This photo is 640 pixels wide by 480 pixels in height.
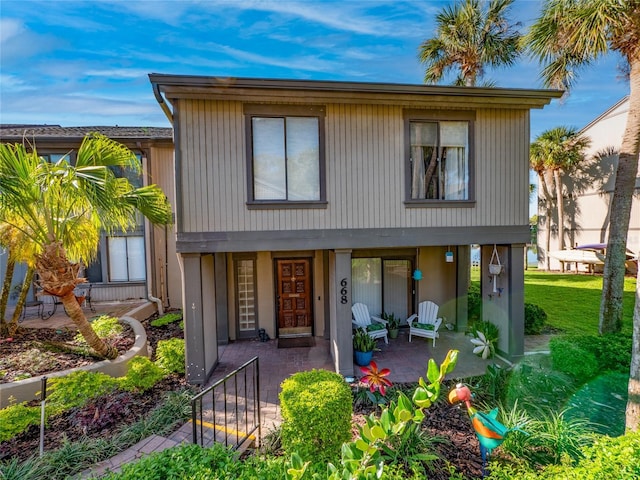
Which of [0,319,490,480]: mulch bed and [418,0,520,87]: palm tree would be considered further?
[418,0,520,87]: palm tree

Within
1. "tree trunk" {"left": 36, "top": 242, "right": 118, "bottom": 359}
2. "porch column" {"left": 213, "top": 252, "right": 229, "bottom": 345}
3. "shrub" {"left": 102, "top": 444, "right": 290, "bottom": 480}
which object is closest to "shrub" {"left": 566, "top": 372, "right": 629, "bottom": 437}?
"shrub" {"left": 102, "top": 444, "right": 290, "bottom": 480}

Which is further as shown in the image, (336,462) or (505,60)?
(505,60)

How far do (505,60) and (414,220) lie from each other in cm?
933

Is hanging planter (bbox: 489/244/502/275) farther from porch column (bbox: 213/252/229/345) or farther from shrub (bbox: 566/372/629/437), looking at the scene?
porch column (bbox: 213/252/229/345)

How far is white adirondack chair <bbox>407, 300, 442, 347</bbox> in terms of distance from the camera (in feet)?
27.1

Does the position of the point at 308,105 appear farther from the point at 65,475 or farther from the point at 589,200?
the point at 589,200

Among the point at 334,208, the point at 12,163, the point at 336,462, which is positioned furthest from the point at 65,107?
the point at 336,462

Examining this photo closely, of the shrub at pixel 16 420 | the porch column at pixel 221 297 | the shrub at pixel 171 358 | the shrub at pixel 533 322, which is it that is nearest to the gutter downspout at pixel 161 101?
the porch column at pixel 221 297

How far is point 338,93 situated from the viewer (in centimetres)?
616

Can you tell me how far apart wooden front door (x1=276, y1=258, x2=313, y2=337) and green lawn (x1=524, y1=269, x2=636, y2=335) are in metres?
7.54

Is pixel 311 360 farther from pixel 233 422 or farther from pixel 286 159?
pixel 286 159

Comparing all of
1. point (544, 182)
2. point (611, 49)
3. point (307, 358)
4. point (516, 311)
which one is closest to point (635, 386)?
point (516, 311)

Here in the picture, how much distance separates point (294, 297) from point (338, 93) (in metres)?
5.70

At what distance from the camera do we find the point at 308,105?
20.9 feet
